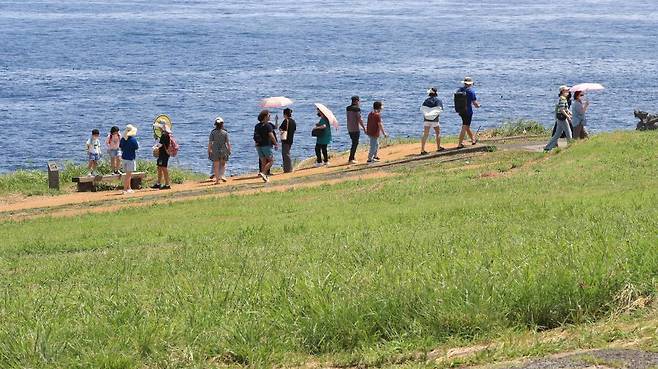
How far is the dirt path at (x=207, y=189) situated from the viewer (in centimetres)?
2016

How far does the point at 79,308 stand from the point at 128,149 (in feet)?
48.0

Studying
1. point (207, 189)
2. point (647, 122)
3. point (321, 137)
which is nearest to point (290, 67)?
point (647, 122)

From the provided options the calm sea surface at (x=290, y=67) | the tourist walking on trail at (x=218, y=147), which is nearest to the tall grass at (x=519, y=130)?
the calm sea surface at (x=290, y=67)

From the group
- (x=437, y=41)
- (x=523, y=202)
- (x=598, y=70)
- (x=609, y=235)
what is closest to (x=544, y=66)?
(x=598, y=70)

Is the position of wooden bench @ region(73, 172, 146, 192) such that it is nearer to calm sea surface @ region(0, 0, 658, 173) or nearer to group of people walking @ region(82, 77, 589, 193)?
group of people walking @ region(82, 77, 589, 193)

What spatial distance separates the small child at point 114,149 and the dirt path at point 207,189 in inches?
68.3

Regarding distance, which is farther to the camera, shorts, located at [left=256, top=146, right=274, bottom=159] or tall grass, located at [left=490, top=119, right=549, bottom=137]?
tall grass, located at [left=490, top=119, right=549, bottom=137]

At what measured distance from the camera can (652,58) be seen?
56.1m

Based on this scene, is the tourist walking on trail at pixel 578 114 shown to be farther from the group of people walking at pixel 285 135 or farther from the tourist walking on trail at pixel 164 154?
the tourist walking on trail at pixel 164 154

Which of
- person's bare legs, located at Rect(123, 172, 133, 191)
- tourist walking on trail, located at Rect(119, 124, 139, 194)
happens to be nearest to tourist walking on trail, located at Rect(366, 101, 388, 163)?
tourist walking on trail, located at Rect(119, 124, 139, 194)

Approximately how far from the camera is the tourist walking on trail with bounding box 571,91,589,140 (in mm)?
22594

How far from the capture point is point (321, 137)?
24.5 metres

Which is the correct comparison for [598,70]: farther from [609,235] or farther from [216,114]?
[609,235]

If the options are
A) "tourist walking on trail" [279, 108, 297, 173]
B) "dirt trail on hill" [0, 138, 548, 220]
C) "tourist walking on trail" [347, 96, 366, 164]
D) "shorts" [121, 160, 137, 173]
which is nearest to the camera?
"dirt trail on hill" [0, 138, 548, 220]
